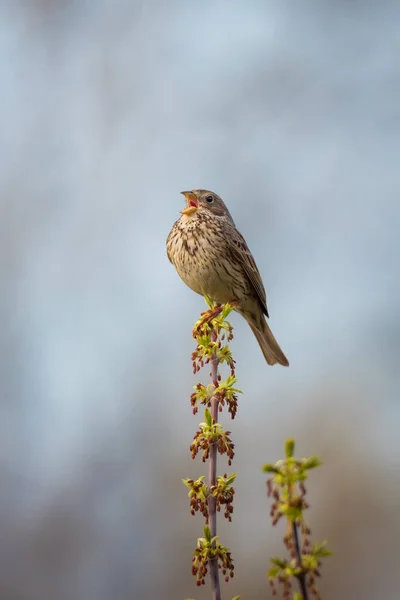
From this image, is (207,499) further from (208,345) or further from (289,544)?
(289,544)

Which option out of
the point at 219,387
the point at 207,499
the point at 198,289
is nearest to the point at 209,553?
the point at 207,499

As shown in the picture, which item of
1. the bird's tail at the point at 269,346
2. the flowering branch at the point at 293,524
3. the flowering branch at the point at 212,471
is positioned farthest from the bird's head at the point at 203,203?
the flowering branch at the point at 293,524

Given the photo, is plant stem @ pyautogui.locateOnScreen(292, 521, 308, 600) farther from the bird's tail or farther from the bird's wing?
the bird's wing

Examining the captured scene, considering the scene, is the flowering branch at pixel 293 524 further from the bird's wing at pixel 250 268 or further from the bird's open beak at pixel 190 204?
the bird's open beak at pixel 190 204

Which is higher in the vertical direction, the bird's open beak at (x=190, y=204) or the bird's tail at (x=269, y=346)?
the bird's open beak at (x=190, y=204)

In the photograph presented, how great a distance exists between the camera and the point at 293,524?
0.93 metres

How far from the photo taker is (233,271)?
194 inches

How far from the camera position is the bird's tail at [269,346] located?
4874 mm

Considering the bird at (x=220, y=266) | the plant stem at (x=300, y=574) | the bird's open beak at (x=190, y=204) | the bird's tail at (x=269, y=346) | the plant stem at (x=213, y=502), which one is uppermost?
the bird's open beak at (x=190, y=204)

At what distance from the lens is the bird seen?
4820 millimetres

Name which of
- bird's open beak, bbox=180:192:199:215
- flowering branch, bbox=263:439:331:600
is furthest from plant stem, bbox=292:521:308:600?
bird's open beak, bbox=180:192:199:215

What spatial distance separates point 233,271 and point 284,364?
79cm

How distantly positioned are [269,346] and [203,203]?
1.33 m

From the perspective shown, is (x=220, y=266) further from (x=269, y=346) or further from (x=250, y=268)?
(x=269, y=346)
